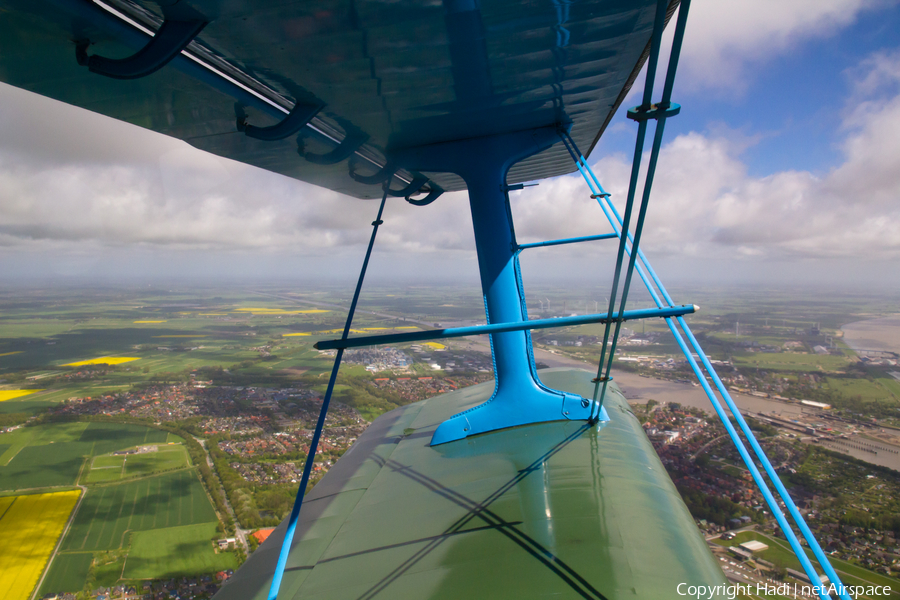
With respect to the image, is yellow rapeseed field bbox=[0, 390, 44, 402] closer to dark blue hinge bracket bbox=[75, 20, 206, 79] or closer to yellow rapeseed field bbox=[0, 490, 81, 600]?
yellow rapeseed field bbox=[0, 490, 81, 600]

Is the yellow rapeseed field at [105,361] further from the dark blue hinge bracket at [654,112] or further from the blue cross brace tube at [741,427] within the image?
the dark blue hinge bracket at [654,112]

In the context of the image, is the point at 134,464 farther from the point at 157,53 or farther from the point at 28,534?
the point at 157,53

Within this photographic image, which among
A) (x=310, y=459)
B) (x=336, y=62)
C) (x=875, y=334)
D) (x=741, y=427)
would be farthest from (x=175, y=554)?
(x=875, y=334)

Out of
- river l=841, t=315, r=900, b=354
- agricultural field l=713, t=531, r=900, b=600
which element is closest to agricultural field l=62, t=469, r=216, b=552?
agricultural field l=713, t=531, r=900, b=600

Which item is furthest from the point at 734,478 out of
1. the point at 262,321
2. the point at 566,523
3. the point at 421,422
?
the point at 262,321

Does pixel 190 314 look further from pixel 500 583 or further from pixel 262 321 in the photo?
pixel 500 583

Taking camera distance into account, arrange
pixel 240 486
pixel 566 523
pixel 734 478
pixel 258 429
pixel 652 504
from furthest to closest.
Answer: pixel 258 429
pixel 240 486
pixel 734 478
pixel 652 504
pixel 566 523

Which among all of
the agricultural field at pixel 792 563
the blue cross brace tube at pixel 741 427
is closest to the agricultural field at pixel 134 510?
the blue cross brace tube at pixel 741 427
